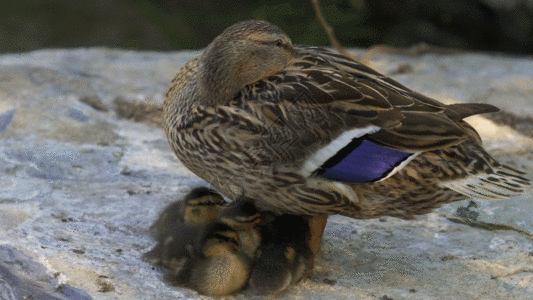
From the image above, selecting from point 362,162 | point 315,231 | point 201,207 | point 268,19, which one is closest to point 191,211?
point 201,207

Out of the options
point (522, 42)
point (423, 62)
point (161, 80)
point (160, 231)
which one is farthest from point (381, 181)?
point (522, 42)

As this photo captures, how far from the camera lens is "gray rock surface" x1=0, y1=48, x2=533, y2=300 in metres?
2.82

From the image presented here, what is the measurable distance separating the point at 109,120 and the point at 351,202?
7.12 ft

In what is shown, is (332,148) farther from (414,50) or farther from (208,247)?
(414,50)

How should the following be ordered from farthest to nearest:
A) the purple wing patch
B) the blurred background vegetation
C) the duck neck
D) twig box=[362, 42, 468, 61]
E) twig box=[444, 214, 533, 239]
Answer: the blurred background vegetation
twig box=[362, 42, 468, 61]
twig box=[444, 214, 533, 239]
the duck neck
the purple wing patch

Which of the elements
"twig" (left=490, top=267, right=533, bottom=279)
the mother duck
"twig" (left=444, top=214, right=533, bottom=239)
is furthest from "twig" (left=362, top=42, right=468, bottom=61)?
"twig" (left=490, top=267, right=533, bottom=279)

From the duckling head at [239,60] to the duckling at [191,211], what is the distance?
1.54ft

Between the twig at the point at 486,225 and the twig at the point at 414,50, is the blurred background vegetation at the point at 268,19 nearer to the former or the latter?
the twig at the point at 414,50

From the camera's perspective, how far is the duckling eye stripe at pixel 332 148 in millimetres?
2789

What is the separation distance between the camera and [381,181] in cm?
285

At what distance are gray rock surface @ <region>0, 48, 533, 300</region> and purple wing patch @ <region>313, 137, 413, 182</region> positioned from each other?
0.55 m

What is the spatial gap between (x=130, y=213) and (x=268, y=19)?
177 inches

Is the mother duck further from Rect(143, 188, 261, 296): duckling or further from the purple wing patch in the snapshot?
Rect(143, 188, 261, 296): duckling

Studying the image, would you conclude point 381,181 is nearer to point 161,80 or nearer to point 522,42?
point 161,80
